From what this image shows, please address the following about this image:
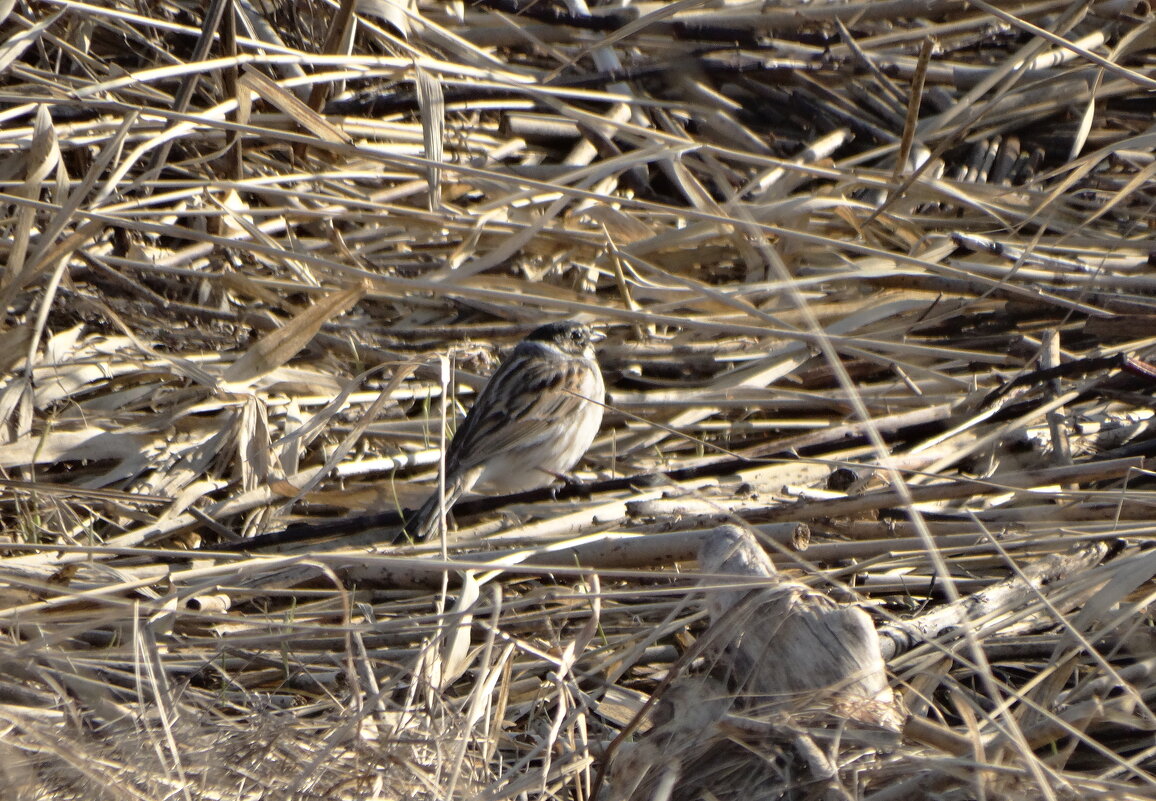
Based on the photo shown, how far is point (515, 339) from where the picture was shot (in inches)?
207

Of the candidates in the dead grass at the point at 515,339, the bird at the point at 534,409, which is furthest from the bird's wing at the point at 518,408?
the dead grass at the point at 515,339

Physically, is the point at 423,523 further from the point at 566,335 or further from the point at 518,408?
the point at 566,335

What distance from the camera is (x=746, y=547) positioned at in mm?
2938

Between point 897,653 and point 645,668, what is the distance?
722 millimetres

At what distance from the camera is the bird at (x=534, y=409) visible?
16.1 feet

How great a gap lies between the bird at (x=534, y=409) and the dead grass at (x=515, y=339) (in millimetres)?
143

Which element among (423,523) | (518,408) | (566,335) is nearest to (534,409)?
(518,408)

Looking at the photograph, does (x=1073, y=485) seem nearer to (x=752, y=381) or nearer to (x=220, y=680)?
(x=752, y=381)

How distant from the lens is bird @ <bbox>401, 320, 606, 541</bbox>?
4.92 meters

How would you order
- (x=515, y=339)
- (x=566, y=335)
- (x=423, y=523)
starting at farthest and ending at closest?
(x=515, y=339) < (x=566, y=335) < (x=423, y=523)

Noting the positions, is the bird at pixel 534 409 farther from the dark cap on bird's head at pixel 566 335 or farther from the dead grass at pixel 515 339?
the dead grass at pixel 515 339

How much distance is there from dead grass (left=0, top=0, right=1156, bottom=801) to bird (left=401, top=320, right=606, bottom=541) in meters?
0.14

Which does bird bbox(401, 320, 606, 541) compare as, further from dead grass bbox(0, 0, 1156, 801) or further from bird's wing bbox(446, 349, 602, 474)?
dead grass bbox(0, 0, 1156, 801)

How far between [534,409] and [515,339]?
1.31ft
